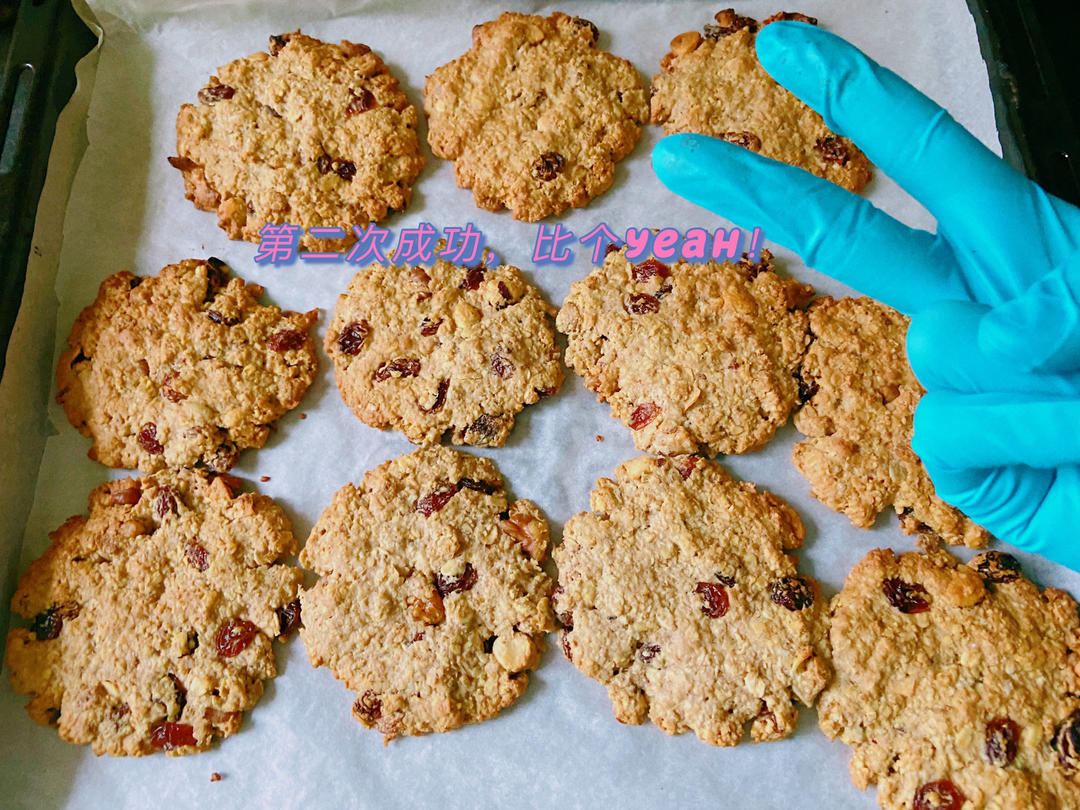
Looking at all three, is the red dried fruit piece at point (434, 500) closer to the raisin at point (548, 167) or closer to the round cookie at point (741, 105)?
the raisin at point (548, 167)

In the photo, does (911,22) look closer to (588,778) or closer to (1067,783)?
(1067,783)

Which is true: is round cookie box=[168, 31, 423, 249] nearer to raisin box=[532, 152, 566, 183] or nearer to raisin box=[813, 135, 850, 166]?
raisin box=[532, 152, 566, 183]

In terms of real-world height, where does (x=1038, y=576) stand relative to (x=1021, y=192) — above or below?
below

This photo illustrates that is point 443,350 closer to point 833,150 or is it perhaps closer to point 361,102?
point 361,102

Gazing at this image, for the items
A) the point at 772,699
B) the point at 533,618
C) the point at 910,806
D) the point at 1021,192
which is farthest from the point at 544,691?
the point at 1021,192

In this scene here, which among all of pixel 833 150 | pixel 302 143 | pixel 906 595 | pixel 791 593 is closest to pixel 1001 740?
pixel 906 595

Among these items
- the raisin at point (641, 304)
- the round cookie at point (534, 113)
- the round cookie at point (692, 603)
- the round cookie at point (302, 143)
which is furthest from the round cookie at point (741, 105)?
the round cookie at point (692, 603)
